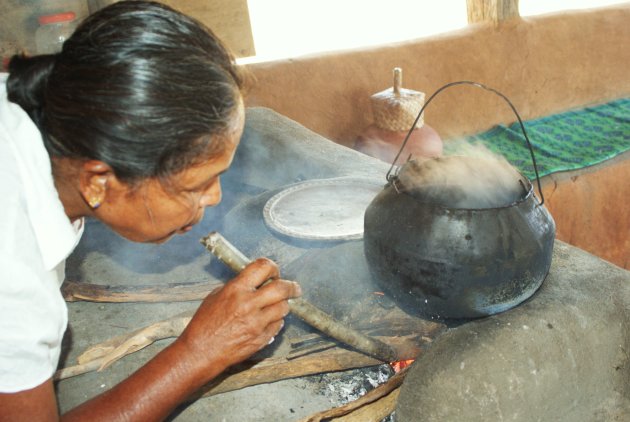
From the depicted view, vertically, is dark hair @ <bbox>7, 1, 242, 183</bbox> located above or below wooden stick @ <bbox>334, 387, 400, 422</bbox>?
above

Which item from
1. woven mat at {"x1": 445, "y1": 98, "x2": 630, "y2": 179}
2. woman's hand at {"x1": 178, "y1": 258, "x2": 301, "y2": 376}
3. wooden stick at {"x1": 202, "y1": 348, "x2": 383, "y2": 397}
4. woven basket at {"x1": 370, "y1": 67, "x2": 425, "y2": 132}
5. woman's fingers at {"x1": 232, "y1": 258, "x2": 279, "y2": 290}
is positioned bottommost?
woven mat at {"x1": 445, "y1": 98, "x2": 630, "y2": 179}

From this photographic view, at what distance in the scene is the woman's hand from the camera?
5.05 feet

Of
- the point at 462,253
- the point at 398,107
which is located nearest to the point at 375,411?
the point at 462,253

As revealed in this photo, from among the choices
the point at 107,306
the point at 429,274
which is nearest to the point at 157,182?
the point at 429,274

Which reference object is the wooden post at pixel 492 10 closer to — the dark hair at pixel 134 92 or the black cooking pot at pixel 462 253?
the black cooking pot at pixel 462 253

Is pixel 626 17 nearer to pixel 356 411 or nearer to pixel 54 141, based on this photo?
pixel 356 411

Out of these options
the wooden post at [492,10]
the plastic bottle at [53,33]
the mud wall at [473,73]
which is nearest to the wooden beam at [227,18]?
the mud wall at [473,73]

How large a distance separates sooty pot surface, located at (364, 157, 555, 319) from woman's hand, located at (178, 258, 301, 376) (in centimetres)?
43

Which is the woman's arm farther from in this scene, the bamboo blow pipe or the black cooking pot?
the black cooking pot

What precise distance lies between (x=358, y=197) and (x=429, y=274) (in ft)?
3.43

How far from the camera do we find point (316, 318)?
1.71 meters

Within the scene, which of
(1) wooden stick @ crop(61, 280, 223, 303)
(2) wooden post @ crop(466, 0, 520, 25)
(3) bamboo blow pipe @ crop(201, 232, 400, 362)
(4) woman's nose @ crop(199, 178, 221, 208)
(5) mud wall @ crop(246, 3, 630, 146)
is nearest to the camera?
(4) woman's nose @ crop(199, 178, 221, 208)

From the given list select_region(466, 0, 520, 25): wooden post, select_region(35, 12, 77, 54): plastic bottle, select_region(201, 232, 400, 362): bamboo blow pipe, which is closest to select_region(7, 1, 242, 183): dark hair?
select_region(201, 232, 400, 362): bamboo blow pipe

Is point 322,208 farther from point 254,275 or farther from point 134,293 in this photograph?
point 254,275
